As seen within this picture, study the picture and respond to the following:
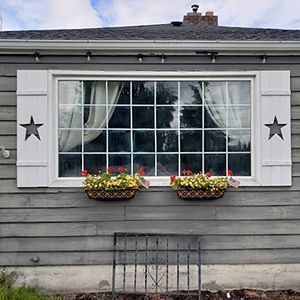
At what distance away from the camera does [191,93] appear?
142 inches

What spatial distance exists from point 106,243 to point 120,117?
1244 millimetres

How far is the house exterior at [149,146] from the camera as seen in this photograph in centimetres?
346

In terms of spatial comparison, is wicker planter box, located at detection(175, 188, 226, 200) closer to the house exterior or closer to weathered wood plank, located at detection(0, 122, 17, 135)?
the house exterior

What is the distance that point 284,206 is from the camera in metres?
3.55

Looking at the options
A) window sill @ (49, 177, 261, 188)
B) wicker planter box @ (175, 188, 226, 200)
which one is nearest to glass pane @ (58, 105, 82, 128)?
window sill @ (49, 177, 261, 188)

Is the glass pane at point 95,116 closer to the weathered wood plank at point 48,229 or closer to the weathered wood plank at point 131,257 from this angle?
the weathered wood plank at point 48,229

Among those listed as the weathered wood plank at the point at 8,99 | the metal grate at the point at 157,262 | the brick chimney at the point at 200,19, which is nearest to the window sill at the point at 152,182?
the metal grate at the point at 157,262

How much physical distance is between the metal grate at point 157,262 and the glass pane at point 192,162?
657mm

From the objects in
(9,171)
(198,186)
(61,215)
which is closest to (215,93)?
(198,186)

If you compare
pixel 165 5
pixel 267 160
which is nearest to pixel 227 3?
pixel 165 5

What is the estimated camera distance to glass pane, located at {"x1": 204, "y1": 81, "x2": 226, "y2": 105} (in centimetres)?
362

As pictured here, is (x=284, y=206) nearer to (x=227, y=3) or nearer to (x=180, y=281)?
(x=180, y=281)

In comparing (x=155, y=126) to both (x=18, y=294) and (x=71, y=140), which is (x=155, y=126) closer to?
(x=71, y=140)

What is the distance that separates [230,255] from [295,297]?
2.32ft
